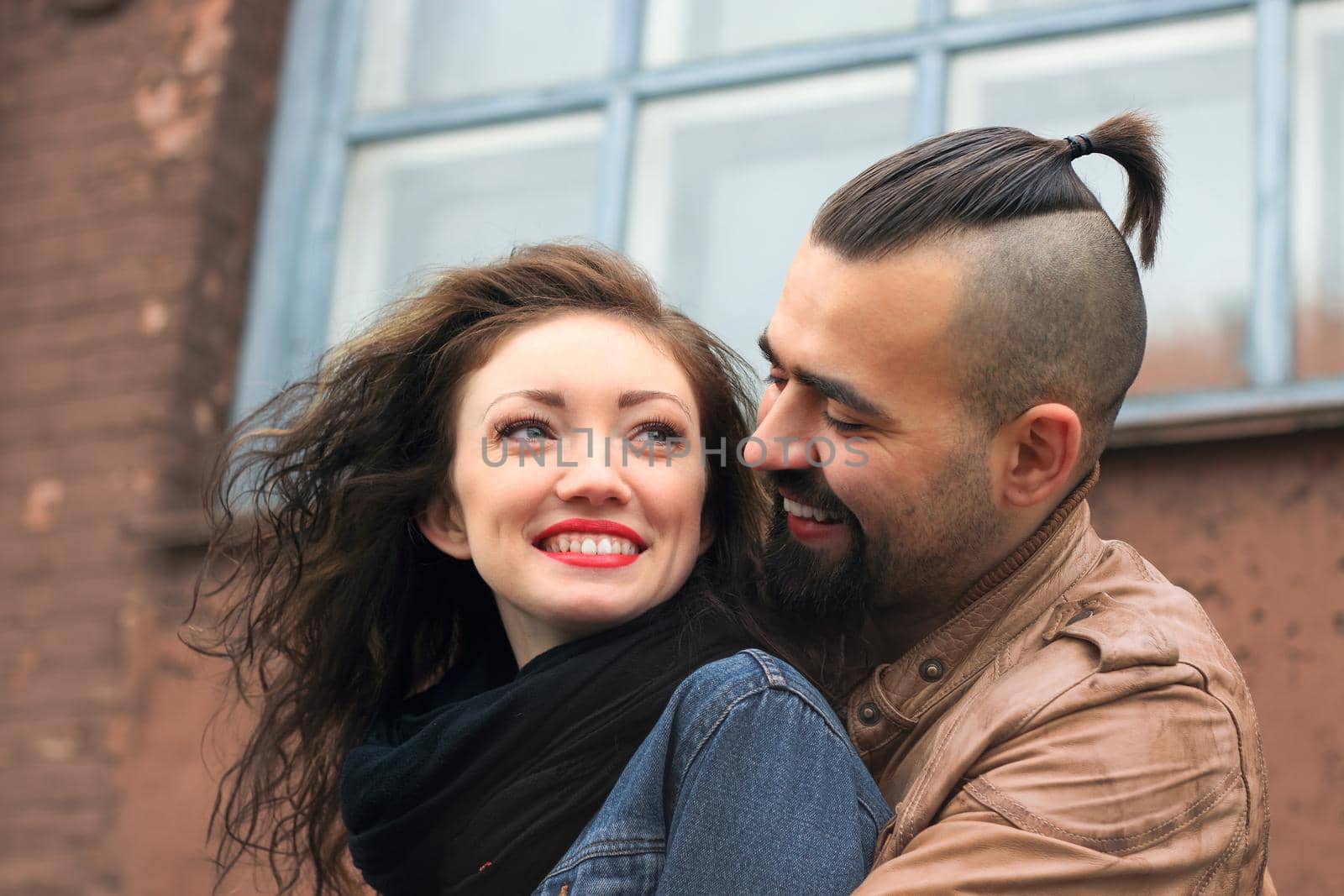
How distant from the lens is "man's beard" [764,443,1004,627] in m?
2.11

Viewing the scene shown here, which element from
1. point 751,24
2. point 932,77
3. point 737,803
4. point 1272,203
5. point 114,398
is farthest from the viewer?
point 114,398

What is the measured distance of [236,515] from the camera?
4.06 m

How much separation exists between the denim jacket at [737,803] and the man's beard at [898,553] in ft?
1.25

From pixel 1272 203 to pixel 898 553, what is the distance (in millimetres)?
1924

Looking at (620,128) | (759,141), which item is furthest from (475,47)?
(759,141)

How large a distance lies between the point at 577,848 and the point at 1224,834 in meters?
0.75

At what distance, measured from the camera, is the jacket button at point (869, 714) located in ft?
6.77

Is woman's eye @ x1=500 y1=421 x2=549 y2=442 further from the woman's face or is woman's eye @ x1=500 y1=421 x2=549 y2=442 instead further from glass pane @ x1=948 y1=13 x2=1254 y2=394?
glass pane @ x1=948 y1=13 x2=1254 y2=394

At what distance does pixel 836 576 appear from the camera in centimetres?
215

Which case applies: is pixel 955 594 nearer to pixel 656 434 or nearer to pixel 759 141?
pixel 656 434

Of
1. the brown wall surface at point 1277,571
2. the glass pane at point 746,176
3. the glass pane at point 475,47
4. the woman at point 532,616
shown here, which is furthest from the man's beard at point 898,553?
the glass pane at point 475,47

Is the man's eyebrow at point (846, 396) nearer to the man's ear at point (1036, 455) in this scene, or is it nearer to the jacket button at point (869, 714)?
the man's ear at point (1036, 455)

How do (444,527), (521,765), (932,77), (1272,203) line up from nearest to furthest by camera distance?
(521,765)
(444,527)
(1272,203)
(932,77)

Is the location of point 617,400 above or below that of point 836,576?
above
